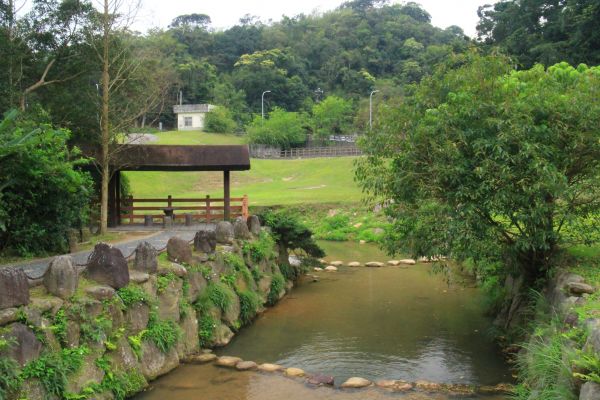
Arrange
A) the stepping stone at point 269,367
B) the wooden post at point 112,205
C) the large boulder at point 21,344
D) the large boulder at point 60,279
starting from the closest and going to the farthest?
1. the large boulder at point 21,344
2. the large boulder at point 60,279
3. the stepping stone at point 269,367
4. the wooden post at point 112,205

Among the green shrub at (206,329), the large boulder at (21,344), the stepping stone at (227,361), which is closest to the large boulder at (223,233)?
the green shrub at (206,329)

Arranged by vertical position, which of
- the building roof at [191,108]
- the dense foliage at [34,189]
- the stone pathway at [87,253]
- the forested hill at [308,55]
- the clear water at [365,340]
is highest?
the forested hill at [308,55]

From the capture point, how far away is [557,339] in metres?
8.98

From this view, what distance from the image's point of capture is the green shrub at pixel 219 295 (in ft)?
46.9

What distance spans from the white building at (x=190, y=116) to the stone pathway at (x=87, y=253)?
202ft

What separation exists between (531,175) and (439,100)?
327 centimetres

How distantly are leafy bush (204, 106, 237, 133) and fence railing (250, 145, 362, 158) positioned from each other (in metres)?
11.0

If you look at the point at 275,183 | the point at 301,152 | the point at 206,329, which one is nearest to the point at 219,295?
the point at 206,329

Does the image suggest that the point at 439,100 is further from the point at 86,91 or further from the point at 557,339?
the point at 86,91

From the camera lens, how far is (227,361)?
12469mm

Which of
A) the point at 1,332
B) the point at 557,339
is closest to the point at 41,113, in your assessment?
the point at 1,332

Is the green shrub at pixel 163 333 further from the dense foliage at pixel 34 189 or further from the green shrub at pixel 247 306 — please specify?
the dense foliage at pixel 34 189

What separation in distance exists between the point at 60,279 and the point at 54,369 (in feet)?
5.41

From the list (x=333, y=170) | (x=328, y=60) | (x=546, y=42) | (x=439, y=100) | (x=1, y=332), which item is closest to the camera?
(x=1, y=332)
